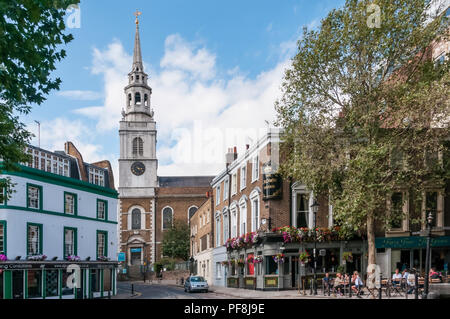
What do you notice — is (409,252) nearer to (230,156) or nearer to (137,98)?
(230,156)

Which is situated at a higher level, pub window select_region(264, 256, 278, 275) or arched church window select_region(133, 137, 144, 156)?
arched church window select_region(133, 137, 144, 156)

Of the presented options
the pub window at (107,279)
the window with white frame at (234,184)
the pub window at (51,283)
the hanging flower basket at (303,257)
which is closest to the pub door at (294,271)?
the hanging flower basket at (303,257)

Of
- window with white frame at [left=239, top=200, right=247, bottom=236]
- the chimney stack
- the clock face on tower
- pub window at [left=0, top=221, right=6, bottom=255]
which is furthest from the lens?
the clock face on tower

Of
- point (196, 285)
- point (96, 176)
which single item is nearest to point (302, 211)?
point (196, 285)

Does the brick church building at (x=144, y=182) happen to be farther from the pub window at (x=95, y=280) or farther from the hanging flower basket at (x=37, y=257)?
the hanging flower basket at (x=37, y=257)

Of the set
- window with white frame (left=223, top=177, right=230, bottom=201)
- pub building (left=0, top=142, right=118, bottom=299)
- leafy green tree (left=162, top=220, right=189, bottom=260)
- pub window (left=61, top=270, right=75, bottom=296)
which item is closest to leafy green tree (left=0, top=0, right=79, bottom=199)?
pub building (left=0, top=142, right=118, bottom=299)

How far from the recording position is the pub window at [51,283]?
96.7 ft

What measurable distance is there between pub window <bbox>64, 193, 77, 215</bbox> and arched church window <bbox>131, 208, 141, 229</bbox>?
165 ft

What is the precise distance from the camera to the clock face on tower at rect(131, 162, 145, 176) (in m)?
86.8

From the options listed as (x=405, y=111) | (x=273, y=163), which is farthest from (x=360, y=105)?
(x=273, y=163)

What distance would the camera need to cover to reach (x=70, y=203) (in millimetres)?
33469

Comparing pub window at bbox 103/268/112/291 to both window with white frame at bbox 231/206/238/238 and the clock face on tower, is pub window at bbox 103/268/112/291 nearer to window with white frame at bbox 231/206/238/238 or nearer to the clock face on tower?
window with white frame at bbox 231/206/238/238

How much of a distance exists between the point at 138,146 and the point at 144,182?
22.6ft

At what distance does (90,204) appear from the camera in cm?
3559
